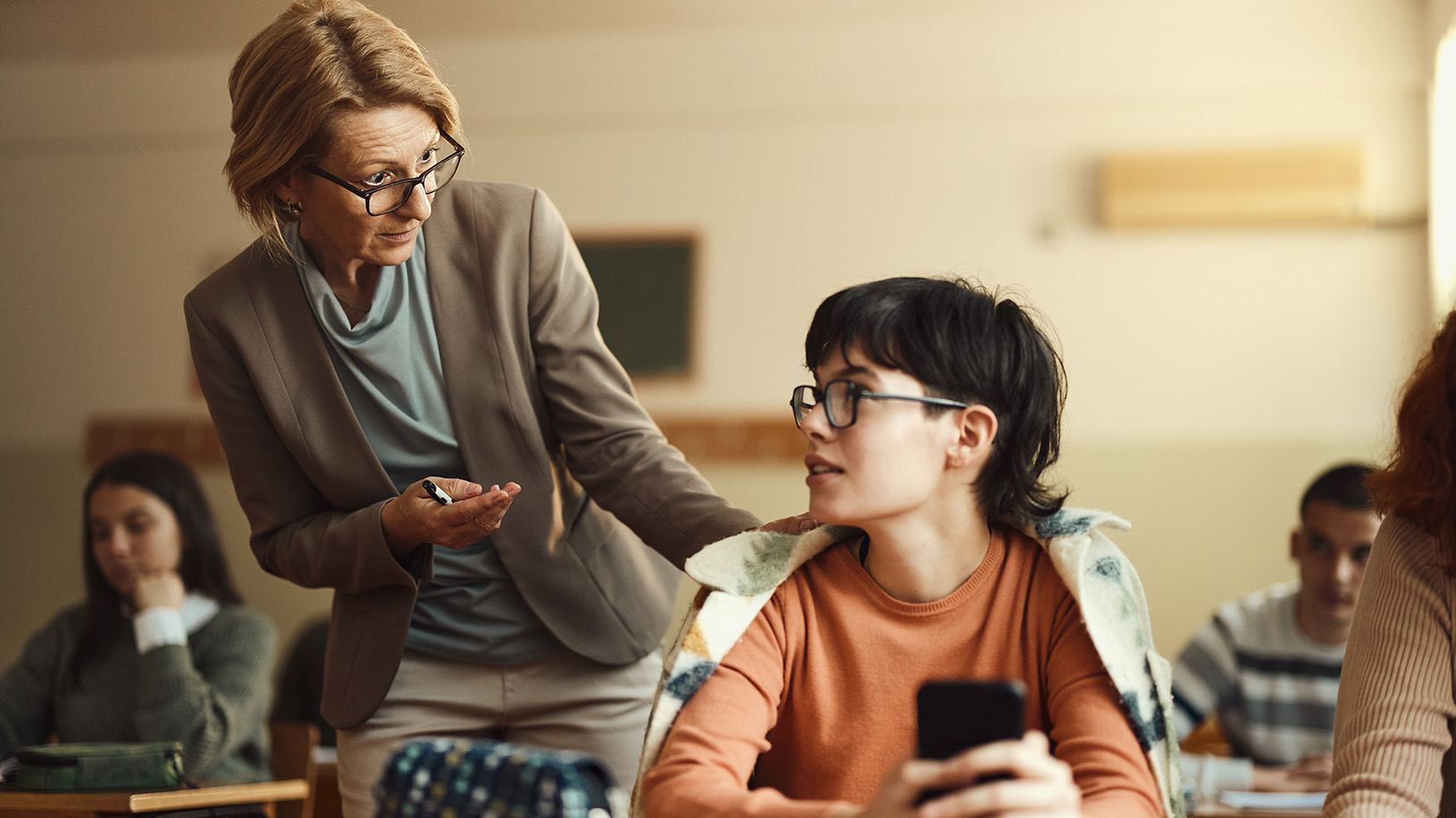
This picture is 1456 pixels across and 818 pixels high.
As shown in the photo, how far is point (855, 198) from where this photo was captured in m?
4.59

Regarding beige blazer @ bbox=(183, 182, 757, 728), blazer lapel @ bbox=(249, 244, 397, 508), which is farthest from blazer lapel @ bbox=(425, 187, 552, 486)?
blazer lapel @ bbox=(249, 244, 397, 508)

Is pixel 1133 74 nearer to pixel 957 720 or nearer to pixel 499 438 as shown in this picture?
pixel 499 438

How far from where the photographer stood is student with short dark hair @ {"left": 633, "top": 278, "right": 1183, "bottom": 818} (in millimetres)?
1178

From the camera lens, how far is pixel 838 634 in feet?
4.23

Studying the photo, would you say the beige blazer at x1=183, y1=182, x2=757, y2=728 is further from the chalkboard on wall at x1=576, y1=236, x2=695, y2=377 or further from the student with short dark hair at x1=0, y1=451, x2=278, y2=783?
the chalkboard on wall at x1=576, y1=236, x2=695, y2=377

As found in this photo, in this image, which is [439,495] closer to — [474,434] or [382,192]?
[474,434]

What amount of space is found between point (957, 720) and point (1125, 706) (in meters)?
0.39

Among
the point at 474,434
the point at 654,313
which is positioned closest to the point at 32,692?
the point at 474,434

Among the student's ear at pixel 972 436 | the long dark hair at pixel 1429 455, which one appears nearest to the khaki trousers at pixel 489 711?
the student's ear at pixel 972 436

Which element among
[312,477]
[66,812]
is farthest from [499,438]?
[66,812]

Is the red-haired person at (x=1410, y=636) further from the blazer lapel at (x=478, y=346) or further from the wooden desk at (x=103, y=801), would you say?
the wooden desk at (x=103, y=801)

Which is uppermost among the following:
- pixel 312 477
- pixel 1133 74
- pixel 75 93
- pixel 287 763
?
pixel 75 93

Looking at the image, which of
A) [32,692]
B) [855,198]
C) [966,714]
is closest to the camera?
[966,714]

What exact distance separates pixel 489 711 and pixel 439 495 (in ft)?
1.18
